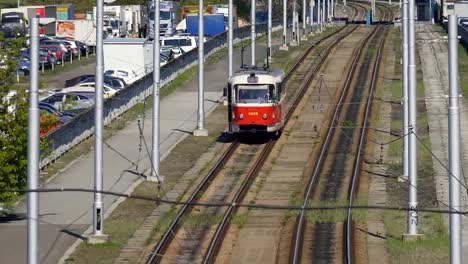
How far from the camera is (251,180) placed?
37688 millimetres

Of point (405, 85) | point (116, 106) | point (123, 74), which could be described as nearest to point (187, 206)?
point (405, 85)

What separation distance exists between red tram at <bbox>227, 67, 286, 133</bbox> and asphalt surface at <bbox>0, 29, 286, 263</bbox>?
2.59 metres

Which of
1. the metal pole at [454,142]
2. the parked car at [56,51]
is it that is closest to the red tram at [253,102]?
the metal pole at [454,142]

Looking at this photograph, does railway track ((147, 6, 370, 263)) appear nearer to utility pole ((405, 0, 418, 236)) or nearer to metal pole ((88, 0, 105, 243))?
metal pole ((88, 0, 105, 243))

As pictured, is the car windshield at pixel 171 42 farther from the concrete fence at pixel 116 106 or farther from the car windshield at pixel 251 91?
the car windshield at pixel 251 91

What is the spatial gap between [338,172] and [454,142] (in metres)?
19.1

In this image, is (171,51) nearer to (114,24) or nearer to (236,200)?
(114,24)

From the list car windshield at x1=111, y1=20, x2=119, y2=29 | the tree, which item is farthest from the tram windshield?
car windshield at x1=111, y1=20, x2=119, y2=29

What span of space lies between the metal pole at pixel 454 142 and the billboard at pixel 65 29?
232 ft

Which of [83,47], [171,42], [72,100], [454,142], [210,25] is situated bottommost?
[72,100]

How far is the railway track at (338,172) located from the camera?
28061mm

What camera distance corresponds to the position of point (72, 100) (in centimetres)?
4688

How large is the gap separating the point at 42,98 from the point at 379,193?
20240 mm

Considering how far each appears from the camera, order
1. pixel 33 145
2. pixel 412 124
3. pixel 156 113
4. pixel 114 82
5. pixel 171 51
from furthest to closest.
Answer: pixel 171 51
pixel 114 82
pixel 156 113
pixel 412 124
pixel 33 145
